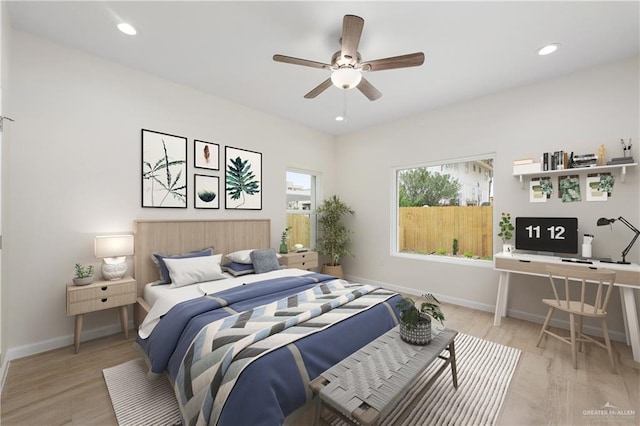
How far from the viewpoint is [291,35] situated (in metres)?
2.46

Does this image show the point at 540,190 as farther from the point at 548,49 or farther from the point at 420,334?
the point at 420,334

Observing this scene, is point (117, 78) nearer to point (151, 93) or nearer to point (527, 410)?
point (151, 93)

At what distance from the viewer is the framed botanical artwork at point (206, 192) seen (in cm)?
354

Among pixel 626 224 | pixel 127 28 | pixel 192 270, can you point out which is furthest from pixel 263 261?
pixel 626 224

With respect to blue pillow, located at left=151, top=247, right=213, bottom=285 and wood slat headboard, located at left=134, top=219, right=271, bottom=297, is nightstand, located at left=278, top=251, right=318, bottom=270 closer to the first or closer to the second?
wood slat headboard, located at left=134, top=219, right=271, bottom=297

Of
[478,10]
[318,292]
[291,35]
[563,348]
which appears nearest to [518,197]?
[563,348]

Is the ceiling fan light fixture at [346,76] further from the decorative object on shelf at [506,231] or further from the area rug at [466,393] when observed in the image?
the decorative object on shelf at [506,231]

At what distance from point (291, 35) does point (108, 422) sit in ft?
10.6

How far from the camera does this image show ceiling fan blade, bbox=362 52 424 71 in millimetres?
2068

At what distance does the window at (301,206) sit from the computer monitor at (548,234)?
10.8 ft

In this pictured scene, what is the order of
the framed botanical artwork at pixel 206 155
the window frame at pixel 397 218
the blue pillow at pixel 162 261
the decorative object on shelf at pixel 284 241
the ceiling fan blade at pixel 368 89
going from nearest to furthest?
the ceiling fan blade at pixel 368 89
the blue pillow at pixel 162 261
the framed botanical artwork at pixel 206 155
the window frame at pixel 397 218
the decorative object on shelf at pixel 284 241

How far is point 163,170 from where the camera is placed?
3.27m

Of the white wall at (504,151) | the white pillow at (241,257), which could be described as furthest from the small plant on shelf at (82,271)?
the white wall at (504,151)

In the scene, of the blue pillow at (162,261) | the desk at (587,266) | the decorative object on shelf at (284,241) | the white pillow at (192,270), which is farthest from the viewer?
the decorative object on shelf at (284,241)
